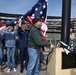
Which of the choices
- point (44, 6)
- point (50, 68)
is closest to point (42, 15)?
point (44, 6)

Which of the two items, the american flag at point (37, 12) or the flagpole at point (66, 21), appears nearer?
the flagpole at point (66, 21)

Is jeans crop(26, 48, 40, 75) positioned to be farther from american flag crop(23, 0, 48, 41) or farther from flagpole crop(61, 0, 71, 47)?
american flag crop(23, 0, 48, 41)

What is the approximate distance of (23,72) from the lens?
7.82 m

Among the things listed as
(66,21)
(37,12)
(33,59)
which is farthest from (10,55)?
(66,21)

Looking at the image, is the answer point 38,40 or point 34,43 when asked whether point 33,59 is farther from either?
point 38,40

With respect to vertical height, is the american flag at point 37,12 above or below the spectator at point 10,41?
above

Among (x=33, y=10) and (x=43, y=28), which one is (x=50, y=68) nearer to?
(x=43, y=28)

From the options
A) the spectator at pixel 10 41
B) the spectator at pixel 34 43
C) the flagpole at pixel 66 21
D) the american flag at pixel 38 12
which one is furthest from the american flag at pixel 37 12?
the spectator at pixel 34 43

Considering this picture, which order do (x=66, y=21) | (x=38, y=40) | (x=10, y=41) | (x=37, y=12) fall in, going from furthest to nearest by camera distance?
(x=37, y=12)
(x=10, y=41)
(x=66, y=21)
(x=38, y=40)

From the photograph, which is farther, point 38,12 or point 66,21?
point 38,12

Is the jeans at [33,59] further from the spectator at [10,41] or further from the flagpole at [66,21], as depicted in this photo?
the spectator at [10,41]

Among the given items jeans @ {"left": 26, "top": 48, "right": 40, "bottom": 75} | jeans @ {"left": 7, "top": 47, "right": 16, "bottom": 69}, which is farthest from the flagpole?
jeans @ {"left": 7, "top": 47, "right": 16, "bottom": 69}

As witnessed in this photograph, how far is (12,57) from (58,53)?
2755 mm

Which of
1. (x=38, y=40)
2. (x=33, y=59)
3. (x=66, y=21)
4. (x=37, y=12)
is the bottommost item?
(x=33, y=59)
